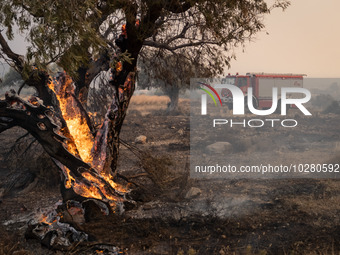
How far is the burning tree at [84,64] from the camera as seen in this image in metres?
5.54

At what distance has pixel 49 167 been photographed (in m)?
10.2

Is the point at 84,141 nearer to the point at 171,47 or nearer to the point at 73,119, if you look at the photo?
the point at 73,119

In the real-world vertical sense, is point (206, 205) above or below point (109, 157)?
below

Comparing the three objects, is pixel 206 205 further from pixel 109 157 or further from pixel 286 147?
pixel 286 147

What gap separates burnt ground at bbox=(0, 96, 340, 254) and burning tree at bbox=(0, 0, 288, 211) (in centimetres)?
101

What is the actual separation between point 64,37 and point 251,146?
1170cm

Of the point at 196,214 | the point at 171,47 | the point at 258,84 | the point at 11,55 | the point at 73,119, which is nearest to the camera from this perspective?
the point at 11,55

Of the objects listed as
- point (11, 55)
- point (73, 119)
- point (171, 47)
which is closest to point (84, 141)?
point (73, 119)

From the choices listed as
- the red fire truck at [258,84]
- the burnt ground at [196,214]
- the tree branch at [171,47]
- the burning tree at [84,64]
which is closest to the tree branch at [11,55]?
the burning tree at [84,64]

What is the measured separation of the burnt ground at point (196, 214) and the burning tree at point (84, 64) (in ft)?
3.31

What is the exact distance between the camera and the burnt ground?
21.0ft

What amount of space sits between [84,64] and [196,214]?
153 inches

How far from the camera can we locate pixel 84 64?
795 centimetres

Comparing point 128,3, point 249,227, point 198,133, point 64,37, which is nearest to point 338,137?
point 198,133
